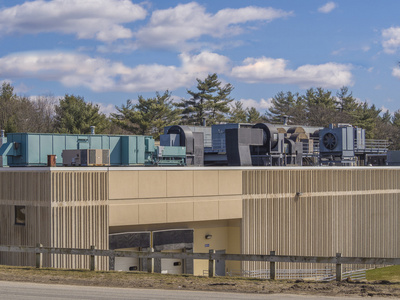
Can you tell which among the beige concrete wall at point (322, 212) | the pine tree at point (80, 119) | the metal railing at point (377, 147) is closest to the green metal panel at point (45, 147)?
the beige concrete wall at point (322, 212)

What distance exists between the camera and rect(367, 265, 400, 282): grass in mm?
35562

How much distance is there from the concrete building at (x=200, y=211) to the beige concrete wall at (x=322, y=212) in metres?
0.06

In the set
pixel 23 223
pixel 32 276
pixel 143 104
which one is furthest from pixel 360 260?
pixel 143 104

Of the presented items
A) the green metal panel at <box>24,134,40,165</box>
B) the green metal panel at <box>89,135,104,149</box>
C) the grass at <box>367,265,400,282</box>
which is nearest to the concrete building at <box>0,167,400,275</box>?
the grass at <box>367,265,400,282</box>

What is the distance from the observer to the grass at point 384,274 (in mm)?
35562

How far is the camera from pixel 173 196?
29.1m

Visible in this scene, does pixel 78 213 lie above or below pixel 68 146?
below

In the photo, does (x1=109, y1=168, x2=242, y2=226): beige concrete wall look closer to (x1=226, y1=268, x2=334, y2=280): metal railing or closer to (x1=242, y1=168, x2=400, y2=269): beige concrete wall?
(x1=242, y1=168, x2=400, y2=269): beige concrete wall

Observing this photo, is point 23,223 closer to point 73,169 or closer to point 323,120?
point 73,169

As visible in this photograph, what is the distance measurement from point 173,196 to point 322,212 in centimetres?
1016

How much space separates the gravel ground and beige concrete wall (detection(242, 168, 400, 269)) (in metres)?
13.2

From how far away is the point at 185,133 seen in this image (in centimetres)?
4119

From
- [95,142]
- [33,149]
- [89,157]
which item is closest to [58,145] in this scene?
[33,149]

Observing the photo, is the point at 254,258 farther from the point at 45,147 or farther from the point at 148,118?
the point at 148,118
